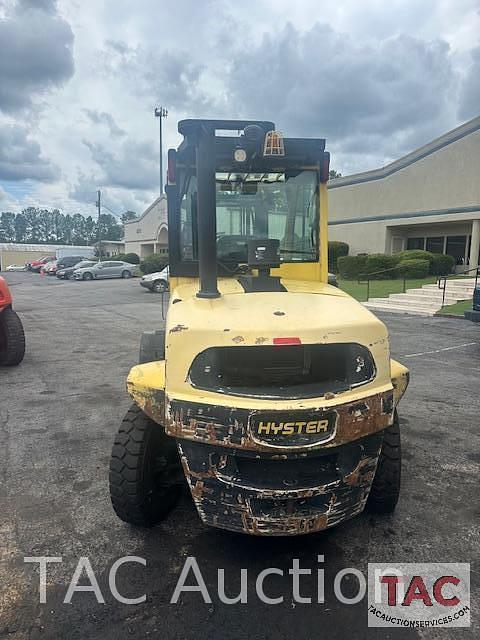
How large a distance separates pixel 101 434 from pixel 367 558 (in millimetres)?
2905

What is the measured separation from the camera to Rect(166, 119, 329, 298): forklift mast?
11.2 feet

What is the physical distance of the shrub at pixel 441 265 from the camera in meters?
23.5

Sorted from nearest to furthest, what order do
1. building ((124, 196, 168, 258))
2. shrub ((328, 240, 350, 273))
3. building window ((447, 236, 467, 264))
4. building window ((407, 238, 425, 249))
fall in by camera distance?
building window ((447, 236, 467, 264)) → building window ((407, 238, 425, 249)) → shrub ((328, 240, 350, 273)) → building ((124, 196, 168, 258))

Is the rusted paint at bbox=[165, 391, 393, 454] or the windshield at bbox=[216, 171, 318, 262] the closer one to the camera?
the rusted paint at bbox=[165, 391, 393, 454]

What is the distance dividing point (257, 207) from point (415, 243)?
88.4 ft

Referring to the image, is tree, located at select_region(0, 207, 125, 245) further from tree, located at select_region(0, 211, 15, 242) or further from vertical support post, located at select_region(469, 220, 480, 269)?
vertical support post, located at select_region(469, 220, 480, 269)

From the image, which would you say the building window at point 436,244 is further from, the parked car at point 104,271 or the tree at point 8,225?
the tree at point 8,225

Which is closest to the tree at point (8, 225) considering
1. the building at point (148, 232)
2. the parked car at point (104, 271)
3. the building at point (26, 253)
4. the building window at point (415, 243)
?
the building at point (26, 253)

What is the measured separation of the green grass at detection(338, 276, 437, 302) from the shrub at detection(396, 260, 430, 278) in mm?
271

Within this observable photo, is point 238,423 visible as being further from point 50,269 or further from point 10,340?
point 50,269

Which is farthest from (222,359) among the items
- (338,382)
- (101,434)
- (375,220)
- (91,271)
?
(91,271)

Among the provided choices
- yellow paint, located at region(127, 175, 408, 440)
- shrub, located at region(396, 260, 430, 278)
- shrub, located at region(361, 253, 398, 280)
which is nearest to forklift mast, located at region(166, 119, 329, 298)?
yellow paint, located at region(127, 175, 408, 440)

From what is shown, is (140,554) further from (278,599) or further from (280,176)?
(280,176)

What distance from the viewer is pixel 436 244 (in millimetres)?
26734
